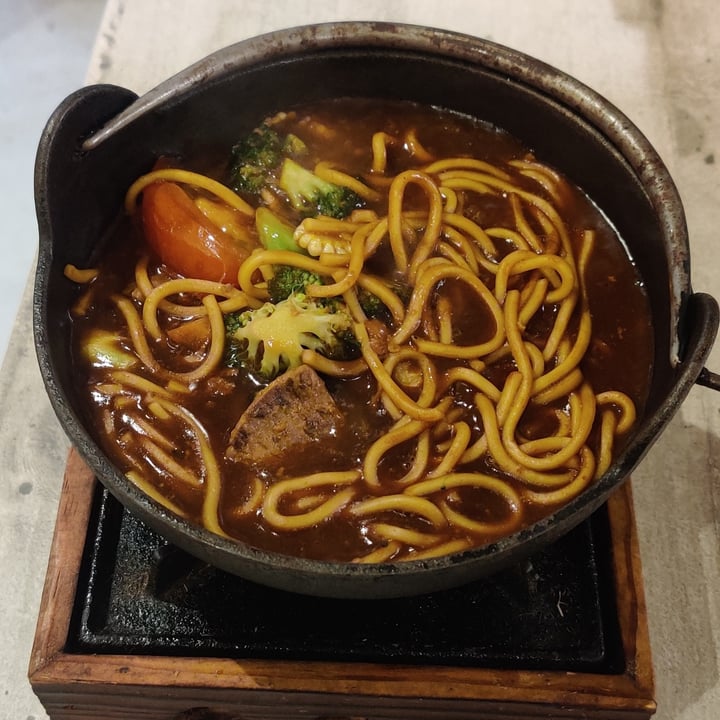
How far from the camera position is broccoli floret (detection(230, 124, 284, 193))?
8.69 ft

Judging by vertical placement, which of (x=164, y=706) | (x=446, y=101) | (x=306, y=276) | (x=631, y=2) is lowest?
(x=164, y=706)

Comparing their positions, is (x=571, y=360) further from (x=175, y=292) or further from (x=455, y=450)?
(x=175, y=292)

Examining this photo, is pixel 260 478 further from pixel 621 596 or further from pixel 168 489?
pixel 621 596

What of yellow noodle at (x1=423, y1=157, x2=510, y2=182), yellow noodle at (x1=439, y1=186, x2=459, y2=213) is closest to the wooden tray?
yellow noodle at (x1=439, y1=186, x2=459, y2=213)

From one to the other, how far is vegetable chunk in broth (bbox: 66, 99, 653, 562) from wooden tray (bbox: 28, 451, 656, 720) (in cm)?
38

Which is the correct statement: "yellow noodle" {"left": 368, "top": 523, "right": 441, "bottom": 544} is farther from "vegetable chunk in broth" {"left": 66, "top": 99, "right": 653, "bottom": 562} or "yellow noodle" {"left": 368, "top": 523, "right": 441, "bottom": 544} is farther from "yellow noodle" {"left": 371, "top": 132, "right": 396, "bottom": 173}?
"yellow noodle" {"left": 371, "top": 132, "right": 396, "bottom": 173}

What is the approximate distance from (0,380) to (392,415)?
1.74 m

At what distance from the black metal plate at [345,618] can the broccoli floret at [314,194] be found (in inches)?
45.7

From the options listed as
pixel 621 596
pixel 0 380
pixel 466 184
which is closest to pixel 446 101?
pixel 466 184

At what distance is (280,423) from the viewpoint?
2.17 m

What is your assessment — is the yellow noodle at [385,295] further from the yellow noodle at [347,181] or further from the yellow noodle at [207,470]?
the yellow noodle at [207,470]

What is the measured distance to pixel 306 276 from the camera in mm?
2402

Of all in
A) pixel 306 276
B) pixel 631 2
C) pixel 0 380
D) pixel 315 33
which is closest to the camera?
pixel 306 276

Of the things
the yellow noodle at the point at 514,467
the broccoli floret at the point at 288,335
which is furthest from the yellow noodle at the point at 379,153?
the yellow noodle at the point at 514,467
